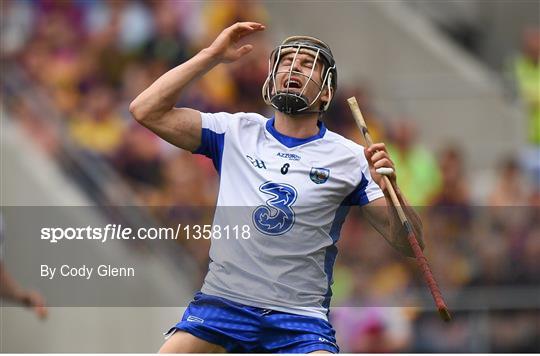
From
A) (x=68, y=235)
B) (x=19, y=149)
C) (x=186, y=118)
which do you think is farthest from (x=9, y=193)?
(x=186, y=118)

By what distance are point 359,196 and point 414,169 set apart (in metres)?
5.89

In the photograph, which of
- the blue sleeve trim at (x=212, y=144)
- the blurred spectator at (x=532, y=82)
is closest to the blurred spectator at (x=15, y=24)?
the blurred spectator at (x=532, y=82)

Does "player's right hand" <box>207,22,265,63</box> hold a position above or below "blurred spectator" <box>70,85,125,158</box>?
above

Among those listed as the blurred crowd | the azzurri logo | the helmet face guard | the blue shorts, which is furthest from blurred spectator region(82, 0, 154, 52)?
the blue shorts

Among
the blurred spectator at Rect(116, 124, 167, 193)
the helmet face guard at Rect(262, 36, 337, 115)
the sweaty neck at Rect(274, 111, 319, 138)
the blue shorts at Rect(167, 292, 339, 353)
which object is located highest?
the helmet face guard at Rect(262, 36, 337, 115)

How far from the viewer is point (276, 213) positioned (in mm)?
6176

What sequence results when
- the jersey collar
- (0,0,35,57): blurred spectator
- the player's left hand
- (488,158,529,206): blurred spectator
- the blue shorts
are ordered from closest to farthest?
1. the player's left hand
2. the blue shorts
3. the jersey collar
4. (488,158,529,206): blurred spectator
5. (0,0,35,57): blurred spectator

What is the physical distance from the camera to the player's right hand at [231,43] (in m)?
6.29

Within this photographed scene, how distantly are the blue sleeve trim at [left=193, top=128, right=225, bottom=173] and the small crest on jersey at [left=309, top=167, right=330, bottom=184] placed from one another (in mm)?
433

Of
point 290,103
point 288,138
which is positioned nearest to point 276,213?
point 288,138

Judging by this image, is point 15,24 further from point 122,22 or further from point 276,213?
point 276,213

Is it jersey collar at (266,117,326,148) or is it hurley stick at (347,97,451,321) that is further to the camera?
jersey collar at (266,117,326,148)

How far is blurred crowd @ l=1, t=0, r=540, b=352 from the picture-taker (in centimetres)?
1079

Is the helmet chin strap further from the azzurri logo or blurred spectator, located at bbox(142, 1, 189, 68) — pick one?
blurred spectator, located at bbox(142, 1, 189, 68)
